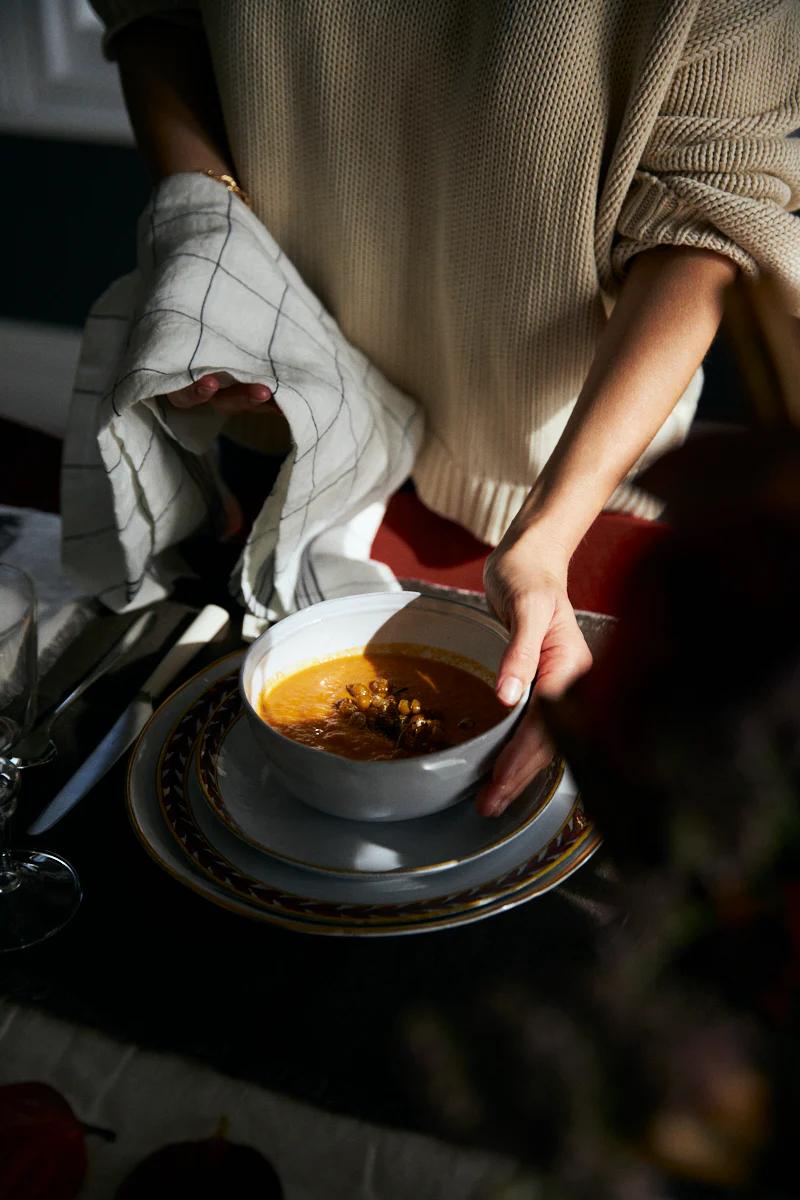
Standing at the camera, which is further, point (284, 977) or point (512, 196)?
point (512, 196)

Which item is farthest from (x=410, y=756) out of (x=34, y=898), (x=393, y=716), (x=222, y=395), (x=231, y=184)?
(x=231, y=184)

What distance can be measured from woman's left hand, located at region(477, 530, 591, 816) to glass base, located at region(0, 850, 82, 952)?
29 cm

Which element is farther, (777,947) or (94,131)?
(94,131)

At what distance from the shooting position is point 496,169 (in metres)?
1.10

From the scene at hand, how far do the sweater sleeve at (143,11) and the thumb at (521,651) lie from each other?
3.23ft

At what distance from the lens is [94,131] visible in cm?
293

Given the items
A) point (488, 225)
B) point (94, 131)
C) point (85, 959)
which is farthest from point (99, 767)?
point (94, 131)

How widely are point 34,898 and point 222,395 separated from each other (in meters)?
0.57

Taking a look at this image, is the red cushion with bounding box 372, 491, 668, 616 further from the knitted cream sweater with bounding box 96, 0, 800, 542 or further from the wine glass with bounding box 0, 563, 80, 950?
the wine glass with bounding box 0, 563, 80, 950

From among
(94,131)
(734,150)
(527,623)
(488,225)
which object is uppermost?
(734,150)

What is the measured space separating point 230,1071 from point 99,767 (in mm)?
296

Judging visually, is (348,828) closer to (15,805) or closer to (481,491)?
(15,805)

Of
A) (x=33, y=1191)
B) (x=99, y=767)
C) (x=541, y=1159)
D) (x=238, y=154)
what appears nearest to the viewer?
(x=541, y=1159)

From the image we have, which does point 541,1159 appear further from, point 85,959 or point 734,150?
point 734,150
